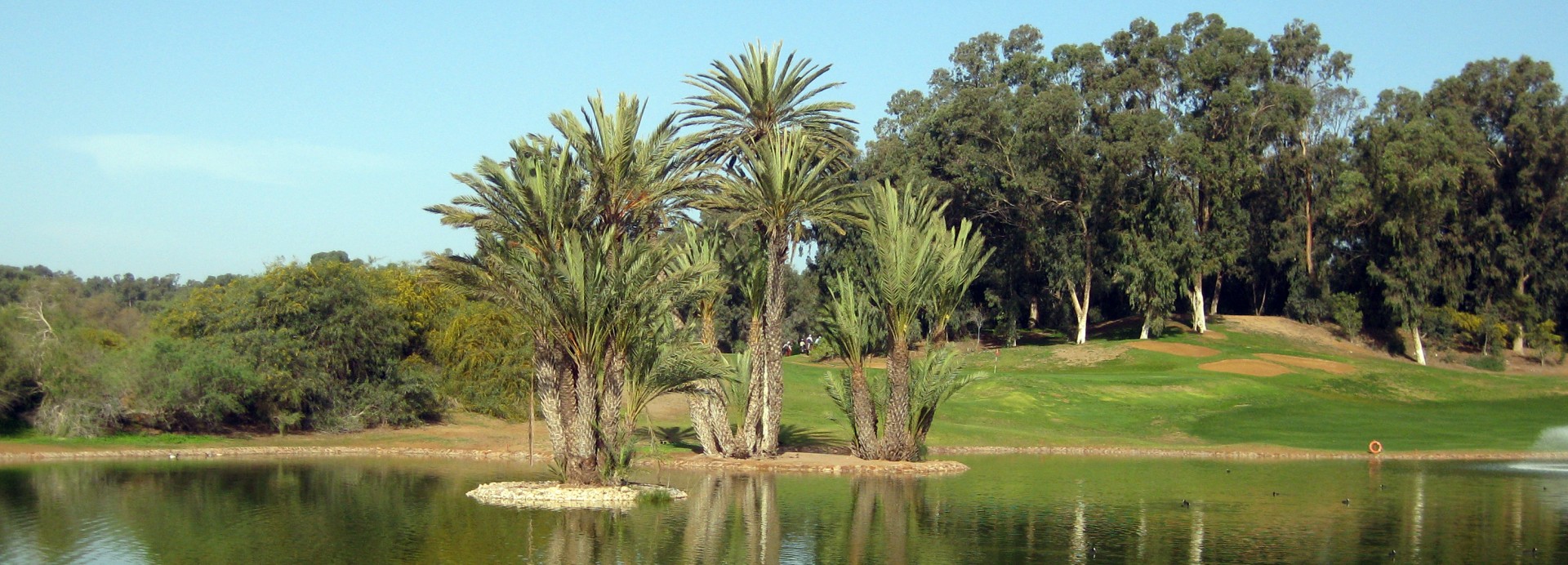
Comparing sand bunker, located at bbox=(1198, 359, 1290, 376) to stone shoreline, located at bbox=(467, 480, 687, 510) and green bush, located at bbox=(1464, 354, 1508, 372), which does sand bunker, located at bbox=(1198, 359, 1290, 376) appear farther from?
stone shoreline, located at bbox=(467, 480, 687, 510)

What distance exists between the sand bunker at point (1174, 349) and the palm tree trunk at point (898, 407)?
40002 millimetres

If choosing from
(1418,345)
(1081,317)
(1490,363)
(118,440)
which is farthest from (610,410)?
(1490,363)

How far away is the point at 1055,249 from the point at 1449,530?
56.0m

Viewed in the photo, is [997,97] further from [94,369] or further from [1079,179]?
[94,369]

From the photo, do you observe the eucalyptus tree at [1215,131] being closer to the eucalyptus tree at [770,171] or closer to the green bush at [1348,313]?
the green bush at [1348,313]

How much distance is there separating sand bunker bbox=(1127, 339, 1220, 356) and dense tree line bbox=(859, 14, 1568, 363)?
11.0 feet

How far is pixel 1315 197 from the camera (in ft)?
298

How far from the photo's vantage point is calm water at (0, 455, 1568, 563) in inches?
922

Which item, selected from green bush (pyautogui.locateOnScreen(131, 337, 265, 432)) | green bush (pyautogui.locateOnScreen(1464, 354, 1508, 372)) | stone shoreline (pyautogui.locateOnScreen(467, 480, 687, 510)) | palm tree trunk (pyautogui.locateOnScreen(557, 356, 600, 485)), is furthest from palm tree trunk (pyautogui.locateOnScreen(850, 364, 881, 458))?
green bush (pyautogui.locateOnScreen(1464, 354, 1508, 372))

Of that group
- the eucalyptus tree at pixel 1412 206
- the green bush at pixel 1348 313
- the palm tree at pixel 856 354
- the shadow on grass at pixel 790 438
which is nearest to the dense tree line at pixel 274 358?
the shadow on grass at pixel 790 438

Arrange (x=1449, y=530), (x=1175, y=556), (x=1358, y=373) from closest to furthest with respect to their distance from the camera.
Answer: (x=1175, y=556) → (x=1449, y=530) → (x=1358, y=373)

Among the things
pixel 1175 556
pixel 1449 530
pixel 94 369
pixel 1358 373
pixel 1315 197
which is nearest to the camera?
pixel 1175 556

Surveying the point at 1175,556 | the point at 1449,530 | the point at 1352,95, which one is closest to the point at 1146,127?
the point at 1352,95

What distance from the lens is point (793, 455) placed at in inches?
1574
